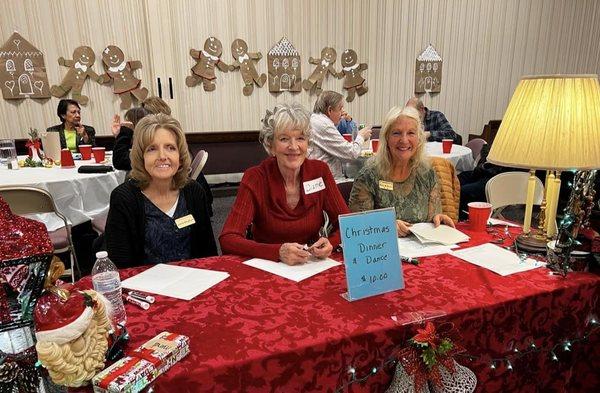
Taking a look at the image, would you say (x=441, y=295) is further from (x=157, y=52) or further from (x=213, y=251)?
(x=157, y=52)

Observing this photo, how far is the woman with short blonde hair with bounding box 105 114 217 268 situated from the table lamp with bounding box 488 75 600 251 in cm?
125

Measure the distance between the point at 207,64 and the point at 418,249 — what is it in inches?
180

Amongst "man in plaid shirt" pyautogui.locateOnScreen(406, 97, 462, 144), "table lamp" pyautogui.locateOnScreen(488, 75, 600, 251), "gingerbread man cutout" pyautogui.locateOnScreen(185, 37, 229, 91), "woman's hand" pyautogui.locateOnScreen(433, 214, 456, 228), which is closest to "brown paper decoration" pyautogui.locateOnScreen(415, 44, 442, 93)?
"man in plaid shirt" pyautogui.locateOnScreen(406, 97, 462, 144)

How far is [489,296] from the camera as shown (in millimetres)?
1168

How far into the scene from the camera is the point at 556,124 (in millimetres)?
1180

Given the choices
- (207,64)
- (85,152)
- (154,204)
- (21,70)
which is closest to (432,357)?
(154,204)

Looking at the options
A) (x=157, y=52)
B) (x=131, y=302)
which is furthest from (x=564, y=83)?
(x=157, y=52)

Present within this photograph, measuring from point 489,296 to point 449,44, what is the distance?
6154mm

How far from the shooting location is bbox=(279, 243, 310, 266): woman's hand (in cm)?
138

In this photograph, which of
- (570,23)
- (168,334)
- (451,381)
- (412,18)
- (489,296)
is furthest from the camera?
(570,23)

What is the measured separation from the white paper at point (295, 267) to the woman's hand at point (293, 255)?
0.01m

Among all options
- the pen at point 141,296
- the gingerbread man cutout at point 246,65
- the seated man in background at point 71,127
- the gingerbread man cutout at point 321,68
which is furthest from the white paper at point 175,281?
the gingerbread man cutout at point 321,68

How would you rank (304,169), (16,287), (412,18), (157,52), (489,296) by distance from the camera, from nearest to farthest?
(16,287)
(489,296)
(304,169)
(157,52)
(412,18)

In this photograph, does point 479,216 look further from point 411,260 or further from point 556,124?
point 556,124
